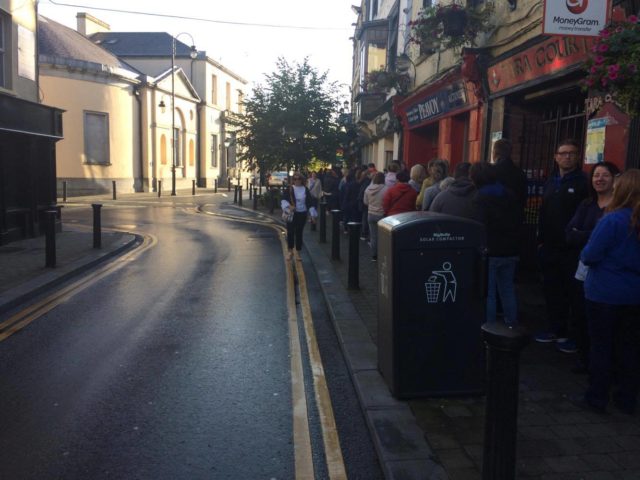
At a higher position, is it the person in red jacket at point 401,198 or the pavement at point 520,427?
the person in red jacket at point 401,198

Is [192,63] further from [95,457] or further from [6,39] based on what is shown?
[95,457]

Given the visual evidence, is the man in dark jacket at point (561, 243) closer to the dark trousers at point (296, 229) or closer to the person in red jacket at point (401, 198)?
the person in red jacket at point (401, 198)

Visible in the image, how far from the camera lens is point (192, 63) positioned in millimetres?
51062

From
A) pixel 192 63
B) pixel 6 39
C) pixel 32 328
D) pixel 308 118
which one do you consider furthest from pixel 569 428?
pixel 192 63

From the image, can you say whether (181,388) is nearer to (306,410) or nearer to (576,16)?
(306,410)

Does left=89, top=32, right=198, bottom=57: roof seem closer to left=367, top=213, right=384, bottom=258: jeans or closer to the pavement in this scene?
left=367, top=213, right=384, bottom=258: jeans

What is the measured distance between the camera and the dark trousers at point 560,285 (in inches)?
226

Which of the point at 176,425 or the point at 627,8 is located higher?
the point at 627,8

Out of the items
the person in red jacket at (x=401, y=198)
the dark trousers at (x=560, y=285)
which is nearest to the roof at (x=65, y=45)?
the person in red jacket at (x=401, y=198)

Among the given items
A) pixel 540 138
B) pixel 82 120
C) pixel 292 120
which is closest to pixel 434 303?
pixel 540 138

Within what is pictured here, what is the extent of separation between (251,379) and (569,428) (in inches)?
100

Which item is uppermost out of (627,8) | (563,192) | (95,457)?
(627,8)

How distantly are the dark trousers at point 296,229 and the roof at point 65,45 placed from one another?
2589 cm

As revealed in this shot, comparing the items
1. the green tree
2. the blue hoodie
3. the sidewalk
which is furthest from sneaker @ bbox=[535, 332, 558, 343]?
the green tree
